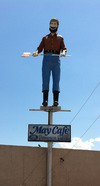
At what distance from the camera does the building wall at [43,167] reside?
26.3ft

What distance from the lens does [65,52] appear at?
836 cm

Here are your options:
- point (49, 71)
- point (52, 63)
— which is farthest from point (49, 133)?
point (52, 63)

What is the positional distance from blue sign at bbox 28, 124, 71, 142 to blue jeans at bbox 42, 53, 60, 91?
4.21 feet

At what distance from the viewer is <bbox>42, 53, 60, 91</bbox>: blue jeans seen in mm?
8320

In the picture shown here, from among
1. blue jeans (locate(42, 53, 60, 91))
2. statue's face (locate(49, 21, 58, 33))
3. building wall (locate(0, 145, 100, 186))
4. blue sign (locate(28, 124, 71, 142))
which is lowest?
building wall (locate(0, 145, 100, 186))

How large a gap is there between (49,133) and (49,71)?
6.80 feet

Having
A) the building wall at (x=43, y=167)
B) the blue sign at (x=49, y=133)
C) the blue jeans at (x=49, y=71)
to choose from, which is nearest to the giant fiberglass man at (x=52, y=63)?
the blue jeans at (x=49, y=71)

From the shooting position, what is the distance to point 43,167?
8.08 meters

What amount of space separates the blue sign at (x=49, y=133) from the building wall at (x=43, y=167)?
0.53m

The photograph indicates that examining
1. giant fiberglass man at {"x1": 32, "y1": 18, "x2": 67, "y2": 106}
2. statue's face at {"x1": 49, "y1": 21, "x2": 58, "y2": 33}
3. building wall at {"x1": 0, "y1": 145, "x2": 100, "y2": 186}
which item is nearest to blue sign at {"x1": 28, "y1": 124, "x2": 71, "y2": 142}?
building wall at {"x1": 0, "y1": 145, "x2": 100, "y2": 186}

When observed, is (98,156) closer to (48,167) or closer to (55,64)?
(48,167)

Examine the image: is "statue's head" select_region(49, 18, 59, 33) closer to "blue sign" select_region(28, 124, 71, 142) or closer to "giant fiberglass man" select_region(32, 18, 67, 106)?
"giant fiberglass man" select_region(32, 18, 67, 106)

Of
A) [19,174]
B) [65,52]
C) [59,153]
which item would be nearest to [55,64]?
[65,52]

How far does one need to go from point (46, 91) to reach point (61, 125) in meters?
1.24
